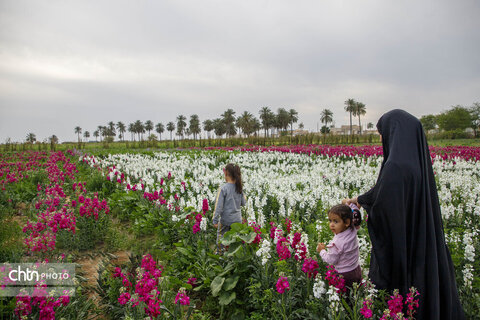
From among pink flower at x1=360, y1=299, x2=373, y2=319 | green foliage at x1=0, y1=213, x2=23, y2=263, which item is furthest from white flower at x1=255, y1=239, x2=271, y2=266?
green foliage at x1=0, y1=213, x2=23, y2=263

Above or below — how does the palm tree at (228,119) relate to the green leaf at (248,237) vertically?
above

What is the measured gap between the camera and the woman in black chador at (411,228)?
Result: 2564 mm

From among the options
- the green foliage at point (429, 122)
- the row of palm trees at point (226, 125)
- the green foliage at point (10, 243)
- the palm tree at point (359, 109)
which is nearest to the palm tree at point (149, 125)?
the row of palm trees at point (226, 125)

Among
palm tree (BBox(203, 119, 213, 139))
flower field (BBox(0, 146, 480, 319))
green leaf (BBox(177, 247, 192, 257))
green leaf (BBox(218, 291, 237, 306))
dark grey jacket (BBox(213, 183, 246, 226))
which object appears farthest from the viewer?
palm tree (BBox(203, 119, 213, 139))

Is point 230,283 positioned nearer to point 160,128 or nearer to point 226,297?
point 226,297

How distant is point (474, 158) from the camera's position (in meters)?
14.5

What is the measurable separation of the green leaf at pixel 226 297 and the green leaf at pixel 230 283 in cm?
7

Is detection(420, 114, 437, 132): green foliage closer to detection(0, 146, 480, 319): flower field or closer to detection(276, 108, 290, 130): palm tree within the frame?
detection(276, 108, 290, 130): palm tree

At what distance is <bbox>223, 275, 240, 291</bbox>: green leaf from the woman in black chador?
1.71 m

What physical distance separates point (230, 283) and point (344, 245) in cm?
161

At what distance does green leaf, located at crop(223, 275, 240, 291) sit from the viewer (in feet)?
11.5

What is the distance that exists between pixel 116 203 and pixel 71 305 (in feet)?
18.0

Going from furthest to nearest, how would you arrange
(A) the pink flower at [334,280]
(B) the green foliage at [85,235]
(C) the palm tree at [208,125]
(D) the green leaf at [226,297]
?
(C) the palm tree at [208,125] → (B) the green foliage at [85,235] → (D) the green leaf at [226,297] → (A) the pink flower at [334,280]

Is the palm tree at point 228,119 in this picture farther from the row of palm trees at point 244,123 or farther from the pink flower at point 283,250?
the pink flower at point 283,250
